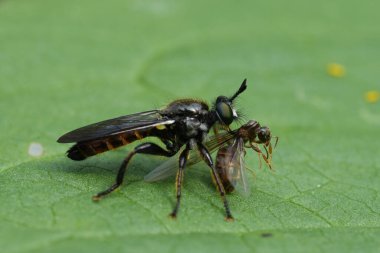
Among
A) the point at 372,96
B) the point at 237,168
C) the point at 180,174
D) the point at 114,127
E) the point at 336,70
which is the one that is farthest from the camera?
the point at 336,70

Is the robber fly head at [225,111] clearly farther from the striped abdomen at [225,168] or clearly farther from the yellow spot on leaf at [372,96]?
the yellow spot on leaf at [372,96]

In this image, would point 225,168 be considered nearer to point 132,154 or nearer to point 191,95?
point 132,154

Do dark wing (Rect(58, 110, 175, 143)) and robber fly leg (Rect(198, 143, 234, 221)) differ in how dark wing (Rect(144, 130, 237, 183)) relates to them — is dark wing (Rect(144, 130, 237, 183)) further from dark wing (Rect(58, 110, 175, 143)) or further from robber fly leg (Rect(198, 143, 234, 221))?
dark wing (Rect(58, 110, 175, 143))

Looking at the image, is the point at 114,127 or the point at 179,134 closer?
the point at 114,127

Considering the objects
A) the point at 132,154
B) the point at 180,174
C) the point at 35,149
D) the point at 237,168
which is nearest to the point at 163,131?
the point at 132,154

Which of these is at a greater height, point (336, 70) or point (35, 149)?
point (336, 70)

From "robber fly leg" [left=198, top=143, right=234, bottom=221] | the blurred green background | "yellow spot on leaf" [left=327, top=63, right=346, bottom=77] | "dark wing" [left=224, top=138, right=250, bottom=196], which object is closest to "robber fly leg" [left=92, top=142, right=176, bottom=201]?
the blurred green background

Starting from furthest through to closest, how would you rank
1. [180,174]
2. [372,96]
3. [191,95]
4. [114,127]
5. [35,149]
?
[372,96]
[191,95]
[35,149]
[114,127]
[180,174]
